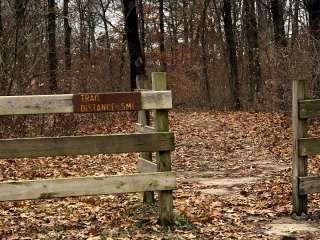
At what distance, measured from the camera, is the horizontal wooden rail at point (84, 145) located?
6.19 meters

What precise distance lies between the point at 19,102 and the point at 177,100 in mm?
30602

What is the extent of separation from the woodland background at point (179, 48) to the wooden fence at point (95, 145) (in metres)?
9.14

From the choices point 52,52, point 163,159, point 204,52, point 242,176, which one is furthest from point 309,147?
point 204,52

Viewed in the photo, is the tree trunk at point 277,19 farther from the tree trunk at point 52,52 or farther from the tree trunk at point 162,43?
the tree trunk at point 162,43

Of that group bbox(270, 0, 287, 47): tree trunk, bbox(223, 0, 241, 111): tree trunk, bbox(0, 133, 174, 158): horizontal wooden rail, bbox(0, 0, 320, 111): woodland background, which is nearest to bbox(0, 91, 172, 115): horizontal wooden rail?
bbox(0, 133, 174, 158): horizontal wooden rail

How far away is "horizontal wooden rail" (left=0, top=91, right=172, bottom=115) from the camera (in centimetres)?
620

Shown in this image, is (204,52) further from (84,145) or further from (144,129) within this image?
(84,145)

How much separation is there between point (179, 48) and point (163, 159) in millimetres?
35473

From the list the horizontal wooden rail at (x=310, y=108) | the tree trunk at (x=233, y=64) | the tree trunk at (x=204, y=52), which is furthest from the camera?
the tree trunk at (x=204, y=52)

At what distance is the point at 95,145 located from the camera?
6.43m

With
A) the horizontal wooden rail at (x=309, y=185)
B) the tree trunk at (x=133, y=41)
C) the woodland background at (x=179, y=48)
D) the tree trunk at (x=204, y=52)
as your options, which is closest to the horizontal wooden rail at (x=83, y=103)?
the horizontal wooden rail at (x=309, y=185)

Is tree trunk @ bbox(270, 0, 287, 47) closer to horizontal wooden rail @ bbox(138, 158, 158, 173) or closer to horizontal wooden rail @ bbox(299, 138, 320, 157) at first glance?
horizontal wooden rail @ bbox(299, 138, 320, 157)

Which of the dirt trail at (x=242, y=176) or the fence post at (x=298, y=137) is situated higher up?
the fence post at (x=298, y=137)

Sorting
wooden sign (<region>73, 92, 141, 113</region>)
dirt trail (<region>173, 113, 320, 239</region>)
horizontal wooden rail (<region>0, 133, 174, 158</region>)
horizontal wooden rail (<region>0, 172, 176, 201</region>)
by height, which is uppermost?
wooden sign (<region>73, 92, 141, 113</region>)
